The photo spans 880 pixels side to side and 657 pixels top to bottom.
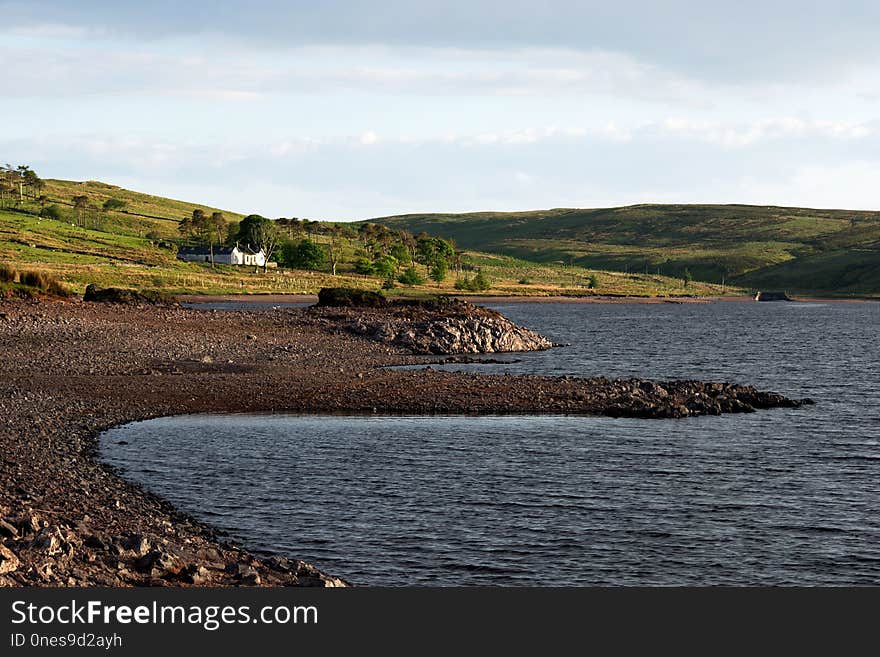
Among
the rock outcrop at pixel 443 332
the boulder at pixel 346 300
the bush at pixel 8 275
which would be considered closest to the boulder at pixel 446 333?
the rock outcrop at pixel 443 332

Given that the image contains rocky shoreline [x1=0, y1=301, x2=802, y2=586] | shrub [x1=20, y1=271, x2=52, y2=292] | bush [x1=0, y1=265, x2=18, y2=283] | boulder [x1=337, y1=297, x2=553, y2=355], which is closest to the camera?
rocky shoreline [x1=0, y1=301, x2=802, y2=586]

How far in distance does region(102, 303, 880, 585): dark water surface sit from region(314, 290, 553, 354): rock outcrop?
3259 cm

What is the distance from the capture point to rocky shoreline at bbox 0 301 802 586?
59.9 ft

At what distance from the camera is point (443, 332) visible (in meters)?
76.0

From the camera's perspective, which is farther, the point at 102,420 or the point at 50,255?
the point at 50,255

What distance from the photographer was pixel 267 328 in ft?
254

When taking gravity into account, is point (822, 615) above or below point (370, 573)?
above

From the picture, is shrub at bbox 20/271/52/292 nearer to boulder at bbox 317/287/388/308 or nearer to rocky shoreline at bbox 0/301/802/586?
rocky shoreline at bbox 0/301/802/586

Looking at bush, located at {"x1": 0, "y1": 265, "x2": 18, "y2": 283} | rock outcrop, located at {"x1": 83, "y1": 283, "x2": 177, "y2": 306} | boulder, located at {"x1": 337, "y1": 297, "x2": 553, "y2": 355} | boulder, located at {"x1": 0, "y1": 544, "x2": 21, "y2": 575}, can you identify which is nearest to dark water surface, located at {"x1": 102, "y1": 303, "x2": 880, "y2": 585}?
boulder, located at {"x1": 0, "y1": 544, "x2": 21, "y2": 575}

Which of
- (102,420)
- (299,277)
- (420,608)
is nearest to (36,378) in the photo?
(102,420)

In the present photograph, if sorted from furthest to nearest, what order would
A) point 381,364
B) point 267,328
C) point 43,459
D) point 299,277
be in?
point 299,277 < point 267,328 < point 381,364 < point 43,459

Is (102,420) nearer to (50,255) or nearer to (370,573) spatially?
(370,573)

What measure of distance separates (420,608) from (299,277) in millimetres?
178735

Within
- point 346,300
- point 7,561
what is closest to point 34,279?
point 346,300
